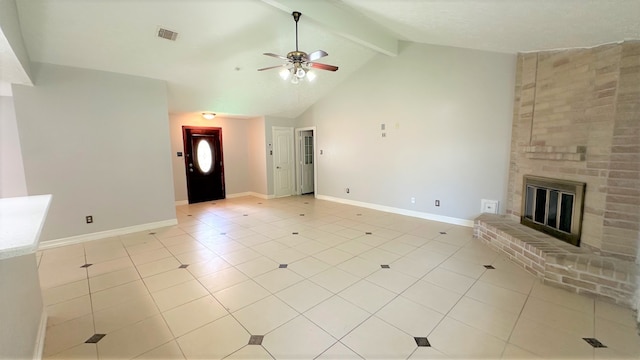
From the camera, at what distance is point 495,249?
3713 millimetres

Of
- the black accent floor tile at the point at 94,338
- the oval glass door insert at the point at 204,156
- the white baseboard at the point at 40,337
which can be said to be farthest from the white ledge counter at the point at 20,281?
the oval glass door insert at the point at 204,156

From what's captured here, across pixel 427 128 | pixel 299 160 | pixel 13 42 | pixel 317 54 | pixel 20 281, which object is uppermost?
pixel 317 54

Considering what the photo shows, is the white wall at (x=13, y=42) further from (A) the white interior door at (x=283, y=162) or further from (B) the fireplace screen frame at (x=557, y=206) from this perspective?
(B) the fireplace screen frame at (x=557, y=206)

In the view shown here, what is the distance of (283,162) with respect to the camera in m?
7.97

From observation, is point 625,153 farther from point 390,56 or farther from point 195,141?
point 195,141

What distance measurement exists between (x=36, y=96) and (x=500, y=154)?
7.07 metres

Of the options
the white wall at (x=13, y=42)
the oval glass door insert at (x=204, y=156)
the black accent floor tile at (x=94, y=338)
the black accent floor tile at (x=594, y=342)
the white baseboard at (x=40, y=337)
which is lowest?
the black accent floor tile at (x=94, y=338)

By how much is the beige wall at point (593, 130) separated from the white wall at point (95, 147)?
5.97 meters

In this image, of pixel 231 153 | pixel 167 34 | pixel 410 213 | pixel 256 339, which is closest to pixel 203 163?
pixel 231 153

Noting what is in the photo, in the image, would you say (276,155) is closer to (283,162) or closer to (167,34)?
(283,162)

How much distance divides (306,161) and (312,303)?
615 centimetres

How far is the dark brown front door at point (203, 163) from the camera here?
23.4ft

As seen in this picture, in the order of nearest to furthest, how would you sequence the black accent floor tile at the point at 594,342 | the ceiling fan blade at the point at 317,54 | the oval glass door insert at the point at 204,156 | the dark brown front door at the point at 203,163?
1. the black accent floor tile at the point at 594,342
2. the ceiling fan blade at the point at 317,54
3. the dark brown front door at the point at 203,163
4. the oval glass door insert at the point at 204,156

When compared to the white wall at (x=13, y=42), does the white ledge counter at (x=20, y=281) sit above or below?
below
